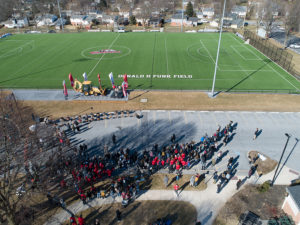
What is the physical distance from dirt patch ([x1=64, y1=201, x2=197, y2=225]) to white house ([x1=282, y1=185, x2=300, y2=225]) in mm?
7286

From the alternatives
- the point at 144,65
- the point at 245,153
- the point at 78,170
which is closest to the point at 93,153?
→ the point at 78,170

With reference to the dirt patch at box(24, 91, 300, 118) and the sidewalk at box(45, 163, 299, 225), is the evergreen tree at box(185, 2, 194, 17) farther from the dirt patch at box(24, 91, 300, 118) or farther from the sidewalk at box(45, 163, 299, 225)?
the sidewalk at box(45, 163, 299, 225)

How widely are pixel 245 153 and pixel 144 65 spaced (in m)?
31.2

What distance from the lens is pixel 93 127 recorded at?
2805 centimetres

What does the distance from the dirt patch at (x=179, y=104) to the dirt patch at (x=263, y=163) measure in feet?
32.7

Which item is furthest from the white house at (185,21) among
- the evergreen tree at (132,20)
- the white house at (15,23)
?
the white house at (15,23)

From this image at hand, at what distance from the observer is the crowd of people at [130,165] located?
1911cm

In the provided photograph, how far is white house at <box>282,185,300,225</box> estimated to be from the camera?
53.4 ft

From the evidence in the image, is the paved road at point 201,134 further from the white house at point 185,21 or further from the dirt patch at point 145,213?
the white house at point 185,21

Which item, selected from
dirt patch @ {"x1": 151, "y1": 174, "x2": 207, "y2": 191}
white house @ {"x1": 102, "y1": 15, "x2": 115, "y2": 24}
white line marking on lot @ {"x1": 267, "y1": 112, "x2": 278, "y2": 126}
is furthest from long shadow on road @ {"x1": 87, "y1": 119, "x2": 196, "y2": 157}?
white house @ {"x1": 102, "y1": 15, "x2": 115, "y2": 24}

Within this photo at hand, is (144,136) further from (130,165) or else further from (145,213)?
(145,213)

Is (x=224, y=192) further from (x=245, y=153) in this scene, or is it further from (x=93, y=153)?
(x=93, y=153)

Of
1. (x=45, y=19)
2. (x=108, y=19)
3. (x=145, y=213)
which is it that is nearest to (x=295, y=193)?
(x=145, y=213)

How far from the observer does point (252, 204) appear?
18484mm
